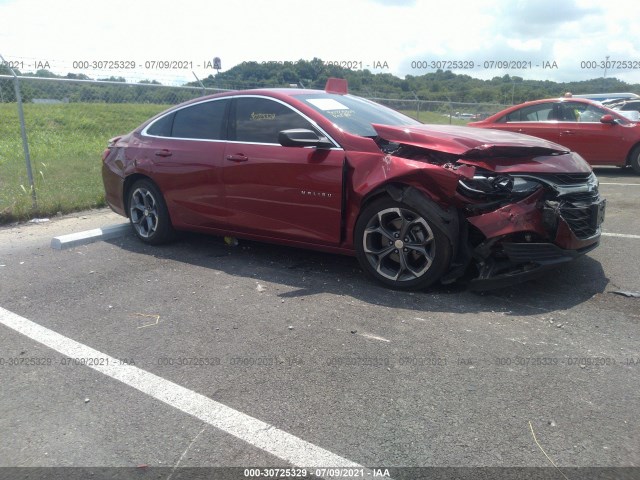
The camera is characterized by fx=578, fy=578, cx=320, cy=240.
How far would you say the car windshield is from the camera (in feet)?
17.2

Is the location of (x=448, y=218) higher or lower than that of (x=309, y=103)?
lower

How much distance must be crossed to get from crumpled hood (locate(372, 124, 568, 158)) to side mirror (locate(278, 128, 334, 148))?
47cm

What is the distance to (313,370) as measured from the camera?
3.58m

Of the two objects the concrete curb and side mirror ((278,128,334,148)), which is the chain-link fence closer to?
the concrete curb

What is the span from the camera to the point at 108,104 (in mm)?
11836

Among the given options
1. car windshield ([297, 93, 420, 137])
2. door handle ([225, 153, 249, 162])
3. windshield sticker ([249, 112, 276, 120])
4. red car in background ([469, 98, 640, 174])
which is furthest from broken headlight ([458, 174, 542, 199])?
red car in background ([469, 98, 640, 174])

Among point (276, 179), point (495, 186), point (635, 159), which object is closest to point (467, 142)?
point (495, 186)

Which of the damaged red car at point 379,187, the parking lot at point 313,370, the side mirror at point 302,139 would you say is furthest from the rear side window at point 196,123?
the parking lot at point 313,370

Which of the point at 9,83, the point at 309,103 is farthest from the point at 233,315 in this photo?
the point at 9,83

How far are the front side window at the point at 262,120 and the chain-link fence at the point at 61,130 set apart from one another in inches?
148

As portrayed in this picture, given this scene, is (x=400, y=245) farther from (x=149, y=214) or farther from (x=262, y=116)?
(x=149, y=214)

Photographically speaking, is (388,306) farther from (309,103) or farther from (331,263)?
(309,103)

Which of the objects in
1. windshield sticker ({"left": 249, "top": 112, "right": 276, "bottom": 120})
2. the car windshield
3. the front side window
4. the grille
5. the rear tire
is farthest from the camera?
the rear tire

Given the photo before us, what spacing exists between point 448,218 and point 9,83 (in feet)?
24.0
